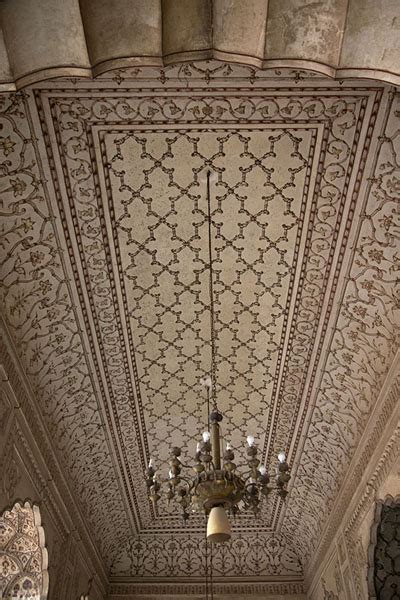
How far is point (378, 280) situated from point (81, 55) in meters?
2.82

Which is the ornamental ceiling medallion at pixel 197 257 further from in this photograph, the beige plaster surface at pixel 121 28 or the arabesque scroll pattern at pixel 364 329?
the beige plaster surface at pixel 121 28

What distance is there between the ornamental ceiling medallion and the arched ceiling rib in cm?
116

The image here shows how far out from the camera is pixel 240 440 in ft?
19.7

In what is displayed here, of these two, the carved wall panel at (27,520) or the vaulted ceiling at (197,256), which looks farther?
the carved wall panel at (27,520)

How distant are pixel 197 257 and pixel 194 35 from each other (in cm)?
230

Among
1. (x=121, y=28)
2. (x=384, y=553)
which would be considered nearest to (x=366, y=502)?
(x=384, y=553)

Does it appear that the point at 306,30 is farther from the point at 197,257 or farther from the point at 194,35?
the point at 197,257

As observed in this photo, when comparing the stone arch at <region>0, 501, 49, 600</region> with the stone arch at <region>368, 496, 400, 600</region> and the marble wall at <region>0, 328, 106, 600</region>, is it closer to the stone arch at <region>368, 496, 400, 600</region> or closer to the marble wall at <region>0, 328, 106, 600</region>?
the marble wall at <region>0, 328, 106, 600</region>

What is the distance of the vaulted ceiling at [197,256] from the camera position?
Result: 302 cm

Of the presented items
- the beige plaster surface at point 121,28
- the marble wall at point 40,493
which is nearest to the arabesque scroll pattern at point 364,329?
the beige plaster surface at point 121,28

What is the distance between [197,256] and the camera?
393cm

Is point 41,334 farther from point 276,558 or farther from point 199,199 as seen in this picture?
point 276,558

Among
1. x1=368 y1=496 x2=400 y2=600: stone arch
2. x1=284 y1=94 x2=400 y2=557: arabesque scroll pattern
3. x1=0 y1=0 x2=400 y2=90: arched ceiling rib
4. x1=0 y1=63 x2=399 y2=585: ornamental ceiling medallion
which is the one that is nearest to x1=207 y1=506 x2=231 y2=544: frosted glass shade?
x1=0 y1=63 x2=399 y2=585: ornamental ceiling medallion

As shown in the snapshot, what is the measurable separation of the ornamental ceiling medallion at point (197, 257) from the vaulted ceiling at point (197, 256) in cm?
1
